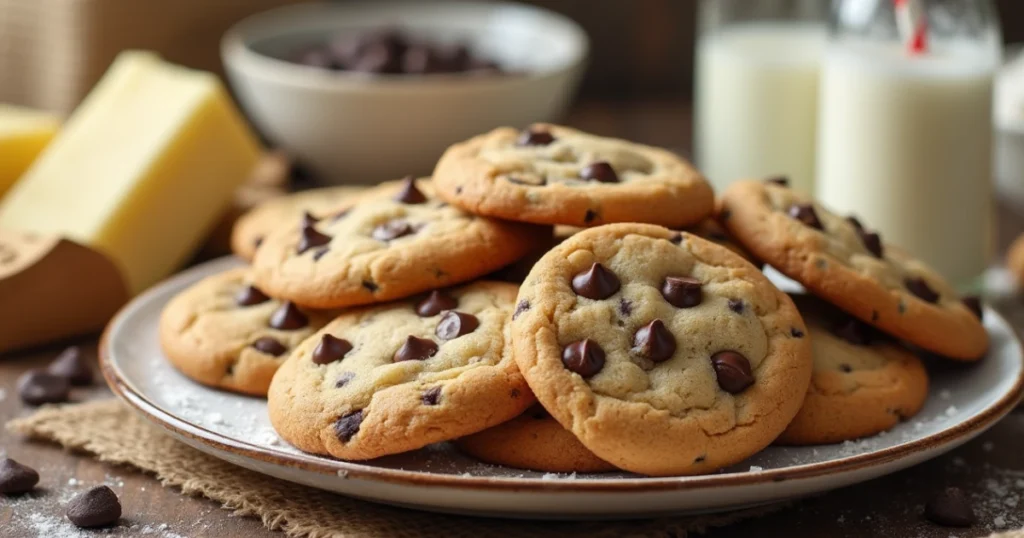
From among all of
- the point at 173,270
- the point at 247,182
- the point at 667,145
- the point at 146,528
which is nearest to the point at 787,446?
the point at 146,528

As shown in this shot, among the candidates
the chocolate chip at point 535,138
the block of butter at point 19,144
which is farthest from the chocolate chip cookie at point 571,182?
the block of butter at point 19,144

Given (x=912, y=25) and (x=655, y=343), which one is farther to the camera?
(x=912, y=25)

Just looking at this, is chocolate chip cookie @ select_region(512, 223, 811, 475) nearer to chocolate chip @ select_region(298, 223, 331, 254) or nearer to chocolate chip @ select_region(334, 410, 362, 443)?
chocolate chip @ select_region(334, 410, 362, 443)

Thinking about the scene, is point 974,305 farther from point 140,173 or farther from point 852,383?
point 140,173

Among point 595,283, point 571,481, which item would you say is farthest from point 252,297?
point 571,481

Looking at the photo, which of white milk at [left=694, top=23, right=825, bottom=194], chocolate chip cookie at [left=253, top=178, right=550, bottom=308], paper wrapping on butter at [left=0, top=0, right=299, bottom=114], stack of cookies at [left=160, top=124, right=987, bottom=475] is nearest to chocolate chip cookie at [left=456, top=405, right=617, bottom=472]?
stack of cookies at [left=160, top=124, right=987, bottom=475]

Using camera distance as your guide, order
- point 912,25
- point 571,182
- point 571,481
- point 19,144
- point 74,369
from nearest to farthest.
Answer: point 571,481
point 571,182
point 74,369
point 912,25
point 19,144
